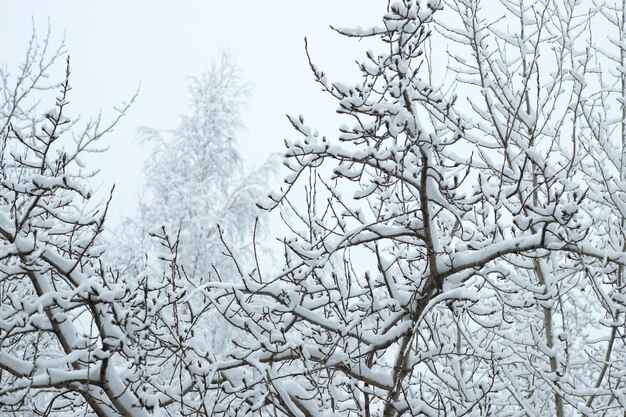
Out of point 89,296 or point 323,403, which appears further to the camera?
point 323,403

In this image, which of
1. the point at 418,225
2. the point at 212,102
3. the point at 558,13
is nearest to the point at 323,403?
the point at 418,225

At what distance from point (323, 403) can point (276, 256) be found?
835cm

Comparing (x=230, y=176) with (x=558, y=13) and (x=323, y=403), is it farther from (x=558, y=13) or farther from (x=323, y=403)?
(x=323, y=403)

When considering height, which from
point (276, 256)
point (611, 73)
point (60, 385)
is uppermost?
point (276, 256)

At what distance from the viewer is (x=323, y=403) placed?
128 inches

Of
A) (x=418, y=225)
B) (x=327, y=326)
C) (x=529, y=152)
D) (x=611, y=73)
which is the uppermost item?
(x=611, y=73)

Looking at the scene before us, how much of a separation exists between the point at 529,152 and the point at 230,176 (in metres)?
8.79

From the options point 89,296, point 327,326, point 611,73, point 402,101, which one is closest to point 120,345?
point 89,296

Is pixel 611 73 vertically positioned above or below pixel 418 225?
above

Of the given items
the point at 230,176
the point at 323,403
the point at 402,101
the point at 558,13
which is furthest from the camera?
the point at 230,176

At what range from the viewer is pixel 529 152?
2943 mm

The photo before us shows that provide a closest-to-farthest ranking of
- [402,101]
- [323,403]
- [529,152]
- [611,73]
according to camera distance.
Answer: [402,101] → [529,152] → [323,403] → [611,73]

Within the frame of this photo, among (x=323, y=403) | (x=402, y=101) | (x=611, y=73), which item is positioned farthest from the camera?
(x=611, y=73)

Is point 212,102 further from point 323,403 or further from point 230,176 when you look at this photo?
point 323,403
